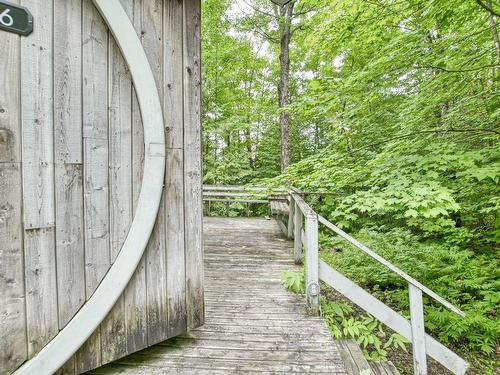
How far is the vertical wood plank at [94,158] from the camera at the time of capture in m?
1.49

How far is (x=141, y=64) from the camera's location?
5.22 ft

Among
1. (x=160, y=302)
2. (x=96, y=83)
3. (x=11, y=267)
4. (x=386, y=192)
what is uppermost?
(x=96, y=83)

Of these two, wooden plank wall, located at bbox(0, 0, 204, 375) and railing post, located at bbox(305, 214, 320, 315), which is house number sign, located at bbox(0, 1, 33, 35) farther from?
railing post, located at bbox(305, 214, 320, 315)

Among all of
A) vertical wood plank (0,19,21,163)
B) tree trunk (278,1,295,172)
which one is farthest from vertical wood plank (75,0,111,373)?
tree trunk (278,1,295,172)

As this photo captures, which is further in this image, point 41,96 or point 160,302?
point 160,302

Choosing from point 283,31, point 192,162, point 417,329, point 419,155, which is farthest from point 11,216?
point 283,31

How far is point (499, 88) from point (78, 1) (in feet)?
14.0

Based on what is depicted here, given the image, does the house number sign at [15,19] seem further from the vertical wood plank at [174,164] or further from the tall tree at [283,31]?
the tall tree at [283,31]

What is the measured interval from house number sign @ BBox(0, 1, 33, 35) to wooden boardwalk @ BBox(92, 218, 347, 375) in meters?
1.91

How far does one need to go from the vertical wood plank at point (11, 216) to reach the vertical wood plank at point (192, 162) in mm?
870

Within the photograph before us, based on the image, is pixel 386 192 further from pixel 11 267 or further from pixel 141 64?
pixel 11 267

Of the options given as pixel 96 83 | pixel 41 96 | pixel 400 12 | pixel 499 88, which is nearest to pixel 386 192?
pixel 499 88

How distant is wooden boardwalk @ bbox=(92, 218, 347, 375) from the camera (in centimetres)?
164

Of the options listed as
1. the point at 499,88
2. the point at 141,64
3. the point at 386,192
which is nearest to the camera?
the point at 141,64
